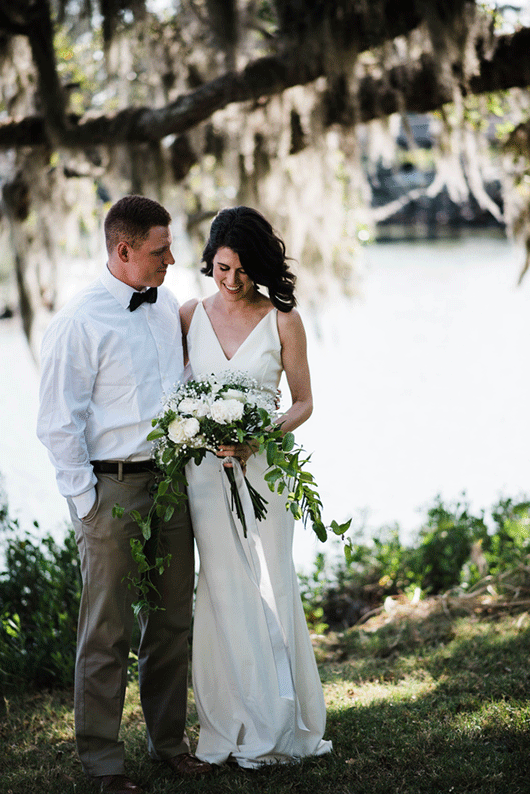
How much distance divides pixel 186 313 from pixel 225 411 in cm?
75

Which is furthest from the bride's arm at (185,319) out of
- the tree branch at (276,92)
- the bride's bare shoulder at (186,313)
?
the tree branch at (276,92)

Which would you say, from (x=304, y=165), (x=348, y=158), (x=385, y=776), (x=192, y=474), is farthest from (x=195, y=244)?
(x=385, y=776)

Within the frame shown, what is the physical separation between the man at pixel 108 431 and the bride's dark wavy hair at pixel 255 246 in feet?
0.70

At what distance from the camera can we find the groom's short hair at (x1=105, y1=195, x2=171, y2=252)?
2.62 meters

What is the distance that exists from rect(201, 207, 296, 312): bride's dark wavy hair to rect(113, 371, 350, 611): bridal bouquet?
1.33ft

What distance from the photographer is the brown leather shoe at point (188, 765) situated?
2709 millimetres

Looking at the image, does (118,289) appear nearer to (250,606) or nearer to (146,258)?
(146,258)

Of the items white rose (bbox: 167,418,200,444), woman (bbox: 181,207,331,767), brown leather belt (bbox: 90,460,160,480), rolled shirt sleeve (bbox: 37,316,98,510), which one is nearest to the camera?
white rose (bbox: 167,418,200,444)

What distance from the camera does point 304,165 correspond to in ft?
18.8

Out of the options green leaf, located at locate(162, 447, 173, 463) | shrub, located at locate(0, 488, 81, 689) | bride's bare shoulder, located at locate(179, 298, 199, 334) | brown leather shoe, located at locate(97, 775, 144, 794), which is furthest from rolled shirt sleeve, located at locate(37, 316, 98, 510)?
shrub, located at locate(0, 488, 81, 689)

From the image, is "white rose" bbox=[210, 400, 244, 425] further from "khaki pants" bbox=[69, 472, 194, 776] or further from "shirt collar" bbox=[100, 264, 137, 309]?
"shirt collar" bbox=[100, 264, 137, 309]

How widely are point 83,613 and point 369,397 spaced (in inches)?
332

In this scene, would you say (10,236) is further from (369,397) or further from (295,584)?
(369,397)

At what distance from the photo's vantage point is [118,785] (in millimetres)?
2598
